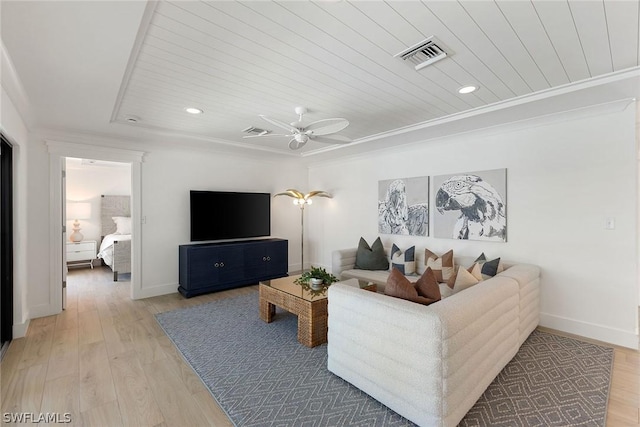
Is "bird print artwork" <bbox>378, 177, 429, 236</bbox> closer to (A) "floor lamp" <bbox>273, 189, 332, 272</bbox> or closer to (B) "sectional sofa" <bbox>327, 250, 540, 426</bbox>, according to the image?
(A) "floor lamp" <bbox>273, 189, 332, 272</bbox>

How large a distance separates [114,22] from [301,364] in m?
2.69

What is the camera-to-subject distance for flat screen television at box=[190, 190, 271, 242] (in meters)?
4.87

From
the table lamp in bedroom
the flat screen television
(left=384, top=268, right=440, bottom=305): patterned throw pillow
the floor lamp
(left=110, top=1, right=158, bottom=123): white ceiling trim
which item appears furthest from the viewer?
the table lamp in bedroom

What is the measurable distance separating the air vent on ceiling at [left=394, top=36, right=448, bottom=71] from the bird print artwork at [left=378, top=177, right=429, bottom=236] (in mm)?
2418

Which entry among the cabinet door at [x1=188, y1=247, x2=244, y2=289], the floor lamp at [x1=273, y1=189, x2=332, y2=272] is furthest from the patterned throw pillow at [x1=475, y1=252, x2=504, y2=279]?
the cabinet door at [x1=188, y1=247, x2=244, y2=289]

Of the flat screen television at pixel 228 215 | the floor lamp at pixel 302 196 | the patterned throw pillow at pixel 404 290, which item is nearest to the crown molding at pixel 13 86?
the flat screen television at pixel 228 215

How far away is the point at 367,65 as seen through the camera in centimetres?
223

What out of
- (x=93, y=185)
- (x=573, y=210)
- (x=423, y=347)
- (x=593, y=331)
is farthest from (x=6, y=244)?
(x=593, y=331)

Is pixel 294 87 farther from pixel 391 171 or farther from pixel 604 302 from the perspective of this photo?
pixel 604 302

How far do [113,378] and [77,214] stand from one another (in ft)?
20.0

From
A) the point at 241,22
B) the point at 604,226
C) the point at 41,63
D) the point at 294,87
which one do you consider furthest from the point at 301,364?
the point at 604,226

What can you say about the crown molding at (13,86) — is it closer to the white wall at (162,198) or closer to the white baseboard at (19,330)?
the white wall at (162,198)

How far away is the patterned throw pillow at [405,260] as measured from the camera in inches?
164

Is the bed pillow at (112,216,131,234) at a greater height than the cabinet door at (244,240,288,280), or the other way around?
the bed pillow at (112,216,131,234)
